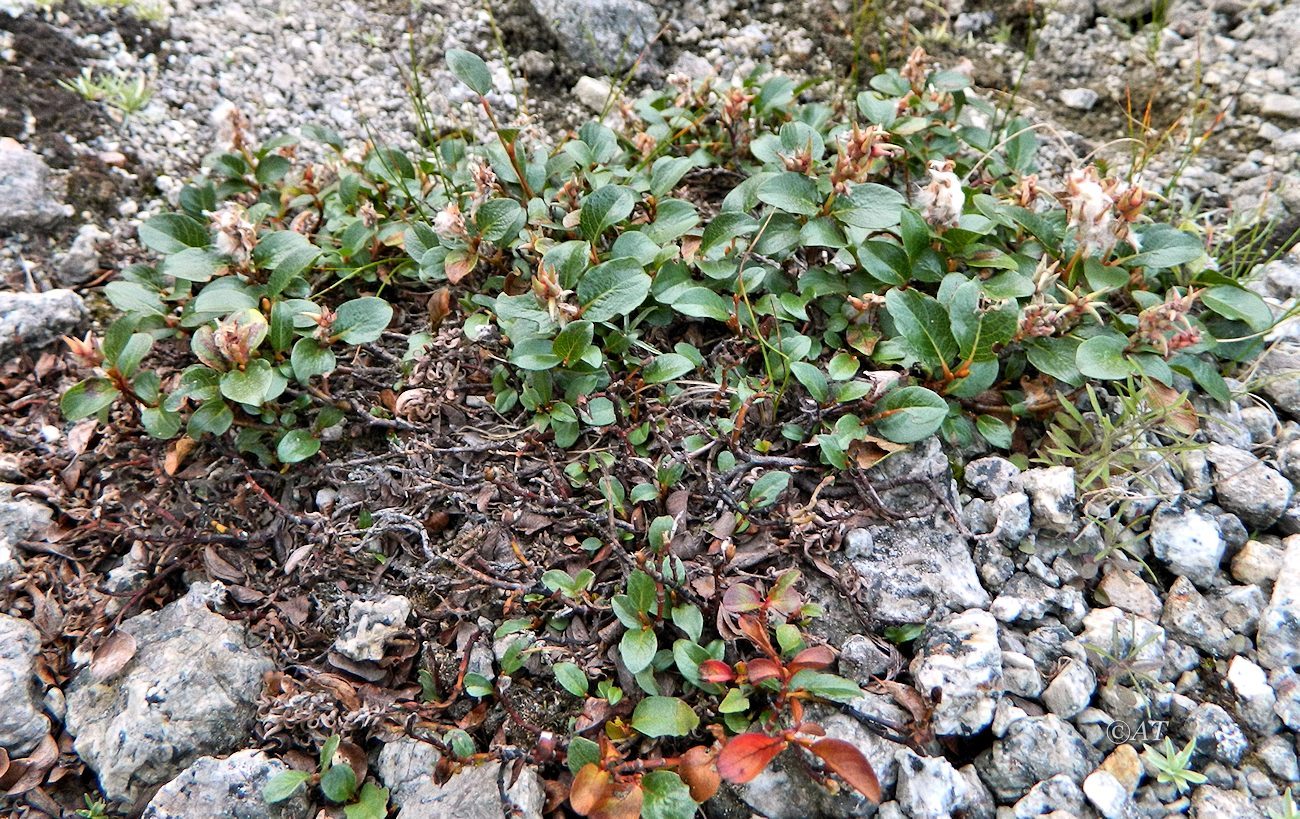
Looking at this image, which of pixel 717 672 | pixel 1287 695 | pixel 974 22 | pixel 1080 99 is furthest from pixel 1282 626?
pixel 974 22

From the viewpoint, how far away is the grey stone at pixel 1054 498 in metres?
2.28

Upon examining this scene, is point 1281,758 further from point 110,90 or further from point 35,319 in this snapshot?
point 110,90

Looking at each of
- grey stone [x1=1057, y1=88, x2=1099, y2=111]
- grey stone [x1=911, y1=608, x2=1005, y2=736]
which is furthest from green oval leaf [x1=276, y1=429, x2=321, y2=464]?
grey stone [x1=1057, y1=88, x2=1099, y2=111]

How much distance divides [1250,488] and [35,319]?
152 inches

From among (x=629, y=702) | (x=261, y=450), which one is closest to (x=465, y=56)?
(x=261, y=450)

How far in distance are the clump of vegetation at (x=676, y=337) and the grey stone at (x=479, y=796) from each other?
0.23 feet

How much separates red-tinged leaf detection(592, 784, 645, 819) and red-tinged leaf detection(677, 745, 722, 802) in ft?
0.37

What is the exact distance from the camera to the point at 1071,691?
6.81ft

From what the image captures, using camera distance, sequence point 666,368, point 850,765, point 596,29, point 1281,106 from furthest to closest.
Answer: point 596,29, point 1281,106, point 666,368, point 850,765

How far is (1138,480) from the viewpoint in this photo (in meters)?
2.39

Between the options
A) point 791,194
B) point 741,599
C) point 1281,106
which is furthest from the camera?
point 1281,106

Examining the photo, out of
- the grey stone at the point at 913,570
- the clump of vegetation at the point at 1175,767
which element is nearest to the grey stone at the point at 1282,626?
the clump of vegetation at the point at 1175,767

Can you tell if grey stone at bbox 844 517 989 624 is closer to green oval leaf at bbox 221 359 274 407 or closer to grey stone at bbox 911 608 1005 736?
grey stone at bbox 911 608 1005 736

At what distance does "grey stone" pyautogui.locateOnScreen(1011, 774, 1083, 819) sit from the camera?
194 cm
